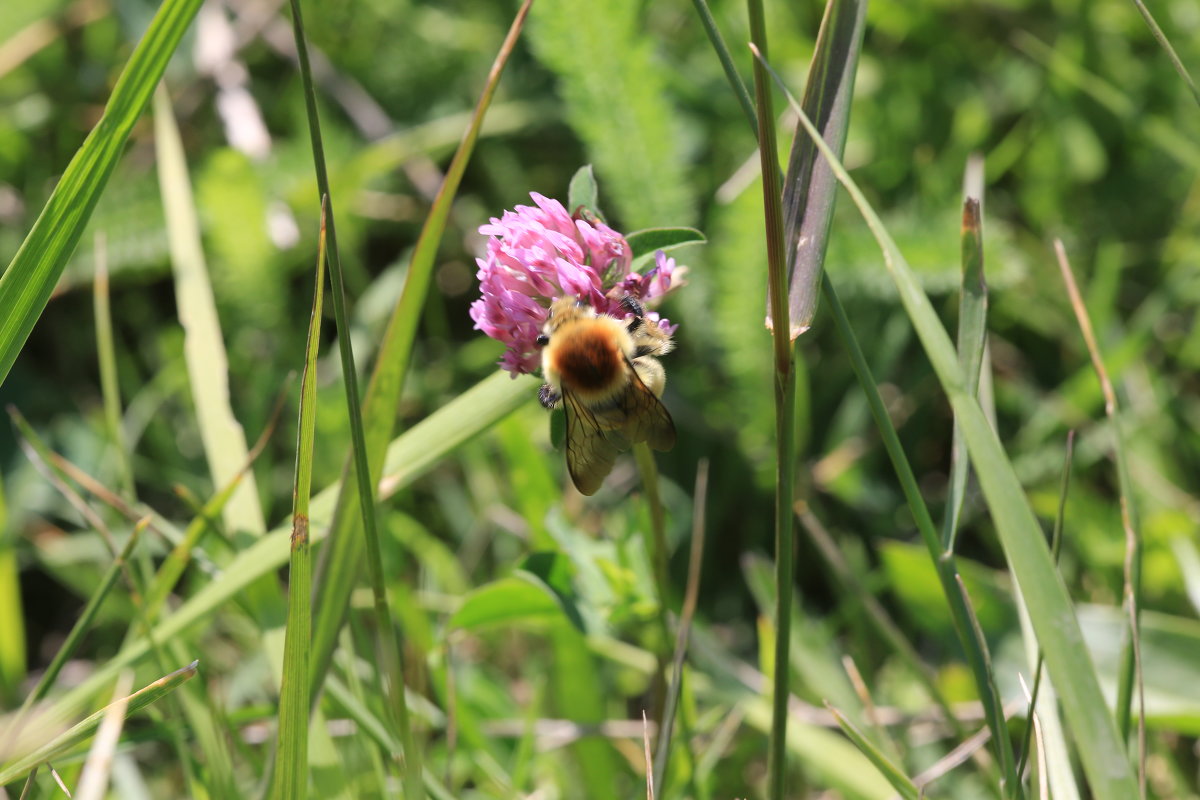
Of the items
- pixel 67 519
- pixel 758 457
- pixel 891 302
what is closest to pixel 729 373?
pixel 758 457

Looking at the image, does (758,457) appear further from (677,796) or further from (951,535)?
(951,535)

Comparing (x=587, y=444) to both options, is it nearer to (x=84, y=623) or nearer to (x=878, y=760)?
(x=878, y=760)

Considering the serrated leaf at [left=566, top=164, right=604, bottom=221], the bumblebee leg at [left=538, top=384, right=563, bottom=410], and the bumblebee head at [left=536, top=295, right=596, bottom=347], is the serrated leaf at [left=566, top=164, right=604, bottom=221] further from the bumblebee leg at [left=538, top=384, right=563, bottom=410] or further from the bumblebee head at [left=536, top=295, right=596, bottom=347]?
the bumblebee leg at [left=538, top=384, right=563, bottom=410]

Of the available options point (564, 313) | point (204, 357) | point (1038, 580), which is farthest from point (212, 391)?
point (1038, 580)

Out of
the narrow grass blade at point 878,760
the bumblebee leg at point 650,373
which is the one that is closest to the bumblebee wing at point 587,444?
the bumblebee leg at point 650,373

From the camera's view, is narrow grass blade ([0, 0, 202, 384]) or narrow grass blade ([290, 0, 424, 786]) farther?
narrow grass blade ([0, 0, 202, 384])

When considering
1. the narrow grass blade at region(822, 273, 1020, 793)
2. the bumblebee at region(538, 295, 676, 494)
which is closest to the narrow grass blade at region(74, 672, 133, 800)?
the bumblebee at region(538, 295, 676, 494)
